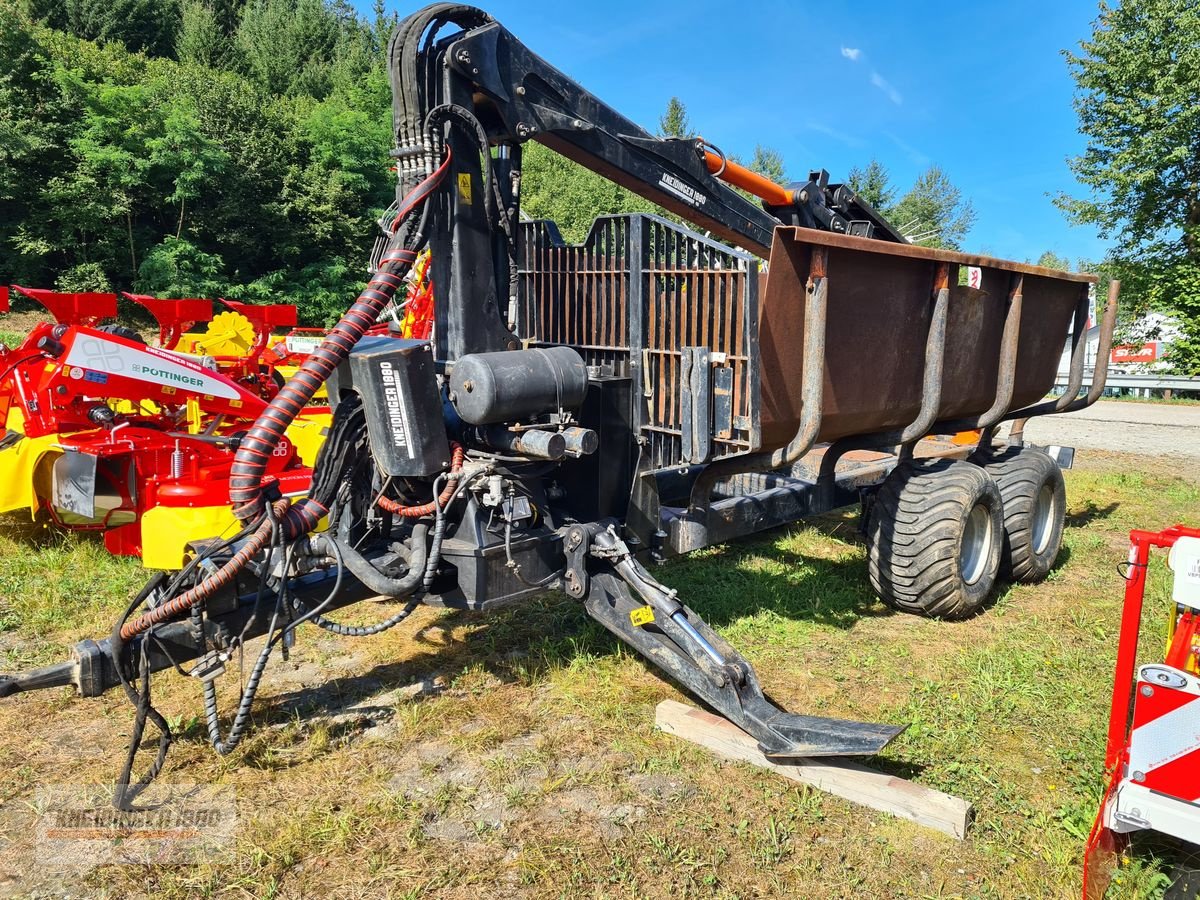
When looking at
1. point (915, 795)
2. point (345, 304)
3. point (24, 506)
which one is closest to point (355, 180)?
point (345, 304)

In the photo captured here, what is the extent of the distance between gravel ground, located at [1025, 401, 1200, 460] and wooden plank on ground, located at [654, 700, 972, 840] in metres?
10.4

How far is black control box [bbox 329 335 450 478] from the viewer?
325 centimetres

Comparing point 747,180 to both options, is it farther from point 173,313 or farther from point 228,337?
point 228,337

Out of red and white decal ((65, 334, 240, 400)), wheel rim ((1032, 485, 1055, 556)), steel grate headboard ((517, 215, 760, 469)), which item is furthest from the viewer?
wheel rim ((1032, 485, 1055, 556))

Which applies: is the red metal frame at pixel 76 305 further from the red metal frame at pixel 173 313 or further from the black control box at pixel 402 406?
the black control box at pixel 402 406

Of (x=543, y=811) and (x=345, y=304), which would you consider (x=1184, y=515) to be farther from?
(x=345, y=304)

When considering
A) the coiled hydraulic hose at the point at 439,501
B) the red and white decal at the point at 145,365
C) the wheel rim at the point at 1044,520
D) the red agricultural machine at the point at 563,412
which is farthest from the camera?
the wheel rim at the point at 1044,520

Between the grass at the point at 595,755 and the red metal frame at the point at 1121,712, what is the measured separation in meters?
0.09

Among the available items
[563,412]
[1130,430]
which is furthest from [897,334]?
[1130,430]

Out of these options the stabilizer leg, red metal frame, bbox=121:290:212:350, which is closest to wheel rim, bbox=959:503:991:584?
the stabilizer leg

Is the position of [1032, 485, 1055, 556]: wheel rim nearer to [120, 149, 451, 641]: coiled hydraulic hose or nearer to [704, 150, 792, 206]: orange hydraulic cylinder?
[704, 150, 792, 206]: orange hydraulic cylinder

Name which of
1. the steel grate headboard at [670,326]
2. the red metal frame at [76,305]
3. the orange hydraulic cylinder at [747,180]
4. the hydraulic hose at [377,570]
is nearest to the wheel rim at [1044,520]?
the orange hydraulic cylinder at [747,180]

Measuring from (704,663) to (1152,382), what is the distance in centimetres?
2115

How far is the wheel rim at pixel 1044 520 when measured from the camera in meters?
5.80
